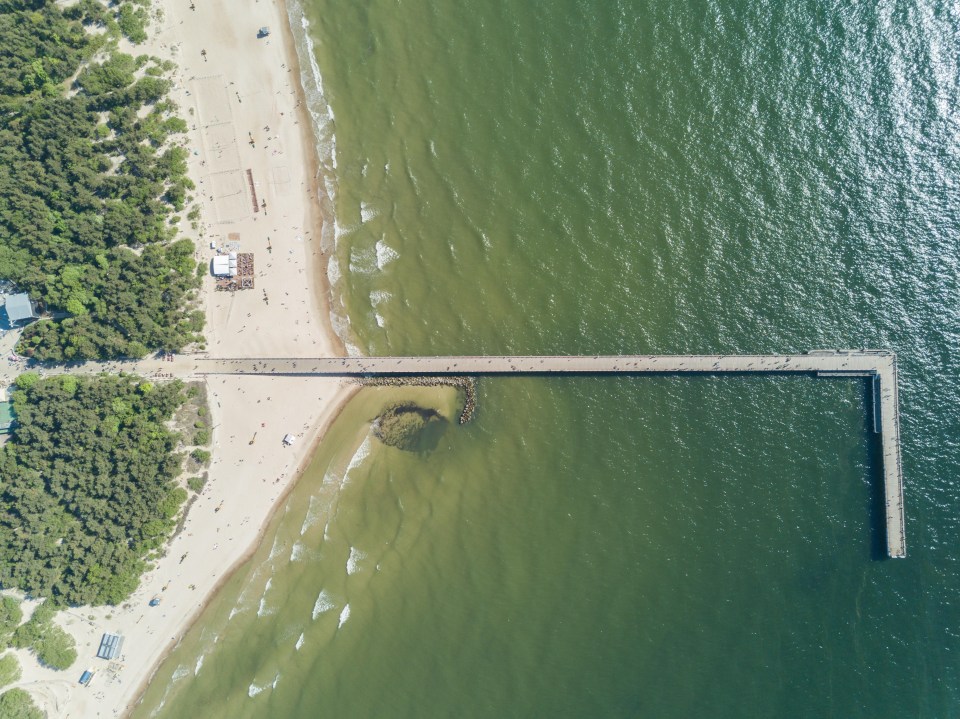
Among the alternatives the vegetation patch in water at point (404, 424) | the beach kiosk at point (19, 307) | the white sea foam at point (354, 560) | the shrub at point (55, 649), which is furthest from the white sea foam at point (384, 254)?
the shrub at point (55, 649)

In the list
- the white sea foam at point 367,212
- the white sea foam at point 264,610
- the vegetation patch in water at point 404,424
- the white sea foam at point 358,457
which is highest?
the white sea foam at point 367,212

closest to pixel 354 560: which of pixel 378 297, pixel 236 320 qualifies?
pixel 378 297

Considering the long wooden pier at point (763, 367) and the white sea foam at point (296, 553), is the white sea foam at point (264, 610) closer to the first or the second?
the white sea foam at point (296, 553)

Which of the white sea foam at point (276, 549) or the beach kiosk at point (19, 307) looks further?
the white sea foam at point (276, 549)

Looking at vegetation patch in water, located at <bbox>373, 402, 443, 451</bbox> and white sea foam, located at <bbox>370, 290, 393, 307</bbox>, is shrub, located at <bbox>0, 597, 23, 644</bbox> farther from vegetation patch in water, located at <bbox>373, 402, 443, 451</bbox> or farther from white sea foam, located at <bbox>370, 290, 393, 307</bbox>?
white sea foam, located at <bbox>370, 290, 393, 307</bbox>

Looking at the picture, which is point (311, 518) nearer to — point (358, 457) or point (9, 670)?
point (358, 457)

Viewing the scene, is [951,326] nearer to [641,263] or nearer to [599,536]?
[641,263]

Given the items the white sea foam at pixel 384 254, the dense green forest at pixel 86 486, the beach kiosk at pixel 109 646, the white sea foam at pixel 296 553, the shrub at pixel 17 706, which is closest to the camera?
the shrub at pixel 17 706

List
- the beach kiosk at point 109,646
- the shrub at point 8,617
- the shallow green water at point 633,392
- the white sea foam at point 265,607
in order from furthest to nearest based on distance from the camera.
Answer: the white sea foam at point 265,607 → the beach kiosk at point 109,646 → the shrub at point 8,617 → the shallow green water at point 633,392
